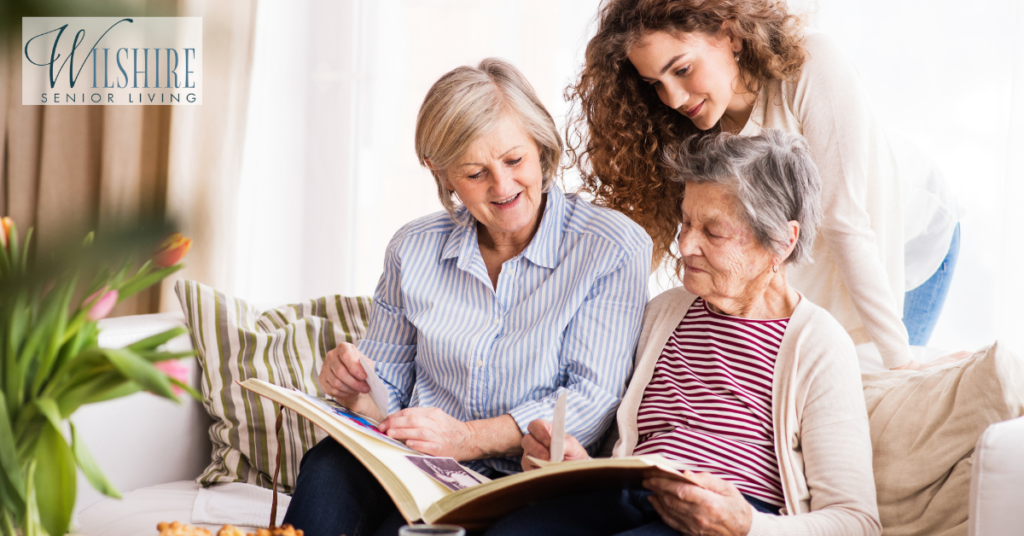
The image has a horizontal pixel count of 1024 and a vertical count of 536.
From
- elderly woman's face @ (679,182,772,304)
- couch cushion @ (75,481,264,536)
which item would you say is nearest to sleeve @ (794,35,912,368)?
elderly woman's face @ (679,182,772,304)

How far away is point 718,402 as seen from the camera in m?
1.23

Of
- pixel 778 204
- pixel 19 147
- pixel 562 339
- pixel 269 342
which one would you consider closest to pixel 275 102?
pixel 19 147

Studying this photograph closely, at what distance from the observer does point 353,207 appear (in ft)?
11.0

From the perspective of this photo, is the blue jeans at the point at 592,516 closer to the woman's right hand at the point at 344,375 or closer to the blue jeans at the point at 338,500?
the blue jeans at the point at 338,500

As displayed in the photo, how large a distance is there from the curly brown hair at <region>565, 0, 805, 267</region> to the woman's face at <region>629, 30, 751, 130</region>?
0.02m

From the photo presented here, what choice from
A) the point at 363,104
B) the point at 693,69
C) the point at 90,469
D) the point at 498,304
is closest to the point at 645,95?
the point at 693,69

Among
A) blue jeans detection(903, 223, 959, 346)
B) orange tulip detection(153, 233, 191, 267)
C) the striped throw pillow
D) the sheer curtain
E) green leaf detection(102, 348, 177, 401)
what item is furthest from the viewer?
the sheer curtain

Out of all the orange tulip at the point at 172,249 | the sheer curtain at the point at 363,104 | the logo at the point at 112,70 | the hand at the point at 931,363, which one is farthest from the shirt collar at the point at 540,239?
the logo at the point at 112,70

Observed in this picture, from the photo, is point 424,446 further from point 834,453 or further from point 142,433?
point 142,433

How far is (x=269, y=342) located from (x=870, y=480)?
1.25 metres

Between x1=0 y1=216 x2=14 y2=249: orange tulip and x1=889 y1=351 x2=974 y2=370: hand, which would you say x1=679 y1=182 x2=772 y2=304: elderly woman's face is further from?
x1=0 y1=216 x2=14 y2=249: orange tulip

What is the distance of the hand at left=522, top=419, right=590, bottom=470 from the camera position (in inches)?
47.6

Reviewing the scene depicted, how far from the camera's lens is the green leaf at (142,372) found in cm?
61

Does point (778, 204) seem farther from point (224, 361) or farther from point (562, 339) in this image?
point (224, 361)
